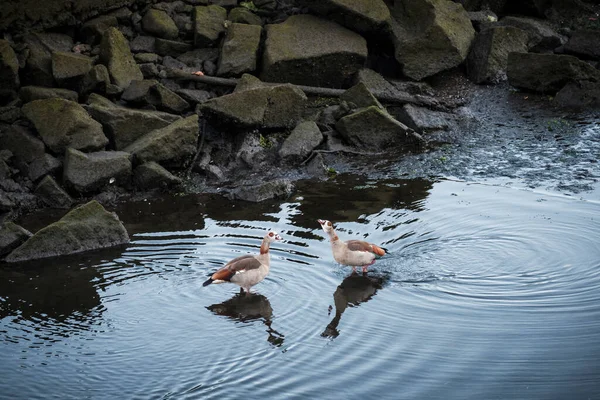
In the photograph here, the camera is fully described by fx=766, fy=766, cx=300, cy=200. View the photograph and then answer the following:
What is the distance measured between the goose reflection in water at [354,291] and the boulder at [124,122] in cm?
623

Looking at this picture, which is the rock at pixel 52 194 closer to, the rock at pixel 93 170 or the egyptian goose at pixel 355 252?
the rock at pixel 93 170

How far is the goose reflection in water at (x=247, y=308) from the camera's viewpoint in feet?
30.5

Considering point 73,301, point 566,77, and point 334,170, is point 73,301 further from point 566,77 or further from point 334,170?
point 566,77

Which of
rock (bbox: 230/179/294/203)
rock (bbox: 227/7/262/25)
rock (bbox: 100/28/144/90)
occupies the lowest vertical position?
rock (bbox: 230/179/294/203)

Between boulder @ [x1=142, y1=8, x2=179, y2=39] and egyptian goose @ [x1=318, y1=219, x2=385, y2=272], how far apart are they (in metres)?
9.04

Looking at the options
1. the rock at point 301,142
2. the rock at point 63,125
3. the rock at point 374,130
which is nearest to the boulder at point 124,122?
the rock at point 63,125

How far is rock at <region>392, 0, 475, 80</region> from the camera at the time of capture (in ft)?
58.1

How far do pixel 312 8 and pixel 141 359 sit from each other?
1183 centimetres

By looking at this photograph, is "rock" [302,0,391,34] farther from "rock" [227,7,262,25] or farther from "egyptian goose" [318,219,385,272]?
"egyptian goose" [318,219,385,272]

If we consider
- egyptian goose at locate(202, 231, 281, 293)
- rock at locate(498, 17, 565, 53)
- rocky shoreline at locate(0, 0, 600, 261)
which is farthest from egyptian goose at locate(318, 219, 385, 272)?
rock at locate(498, 17, 565, 53)

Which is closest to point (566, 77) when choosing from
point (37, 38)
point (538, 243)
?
point (538, 243)

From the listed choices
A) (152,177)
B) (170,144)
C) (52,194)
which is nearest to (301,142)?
(170,144)

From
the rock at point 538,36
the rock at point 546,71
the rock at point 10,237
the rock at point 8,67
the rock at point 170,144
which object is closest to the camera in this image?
the rock at point 10,237

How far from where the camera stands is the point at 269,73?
55.7 feet
